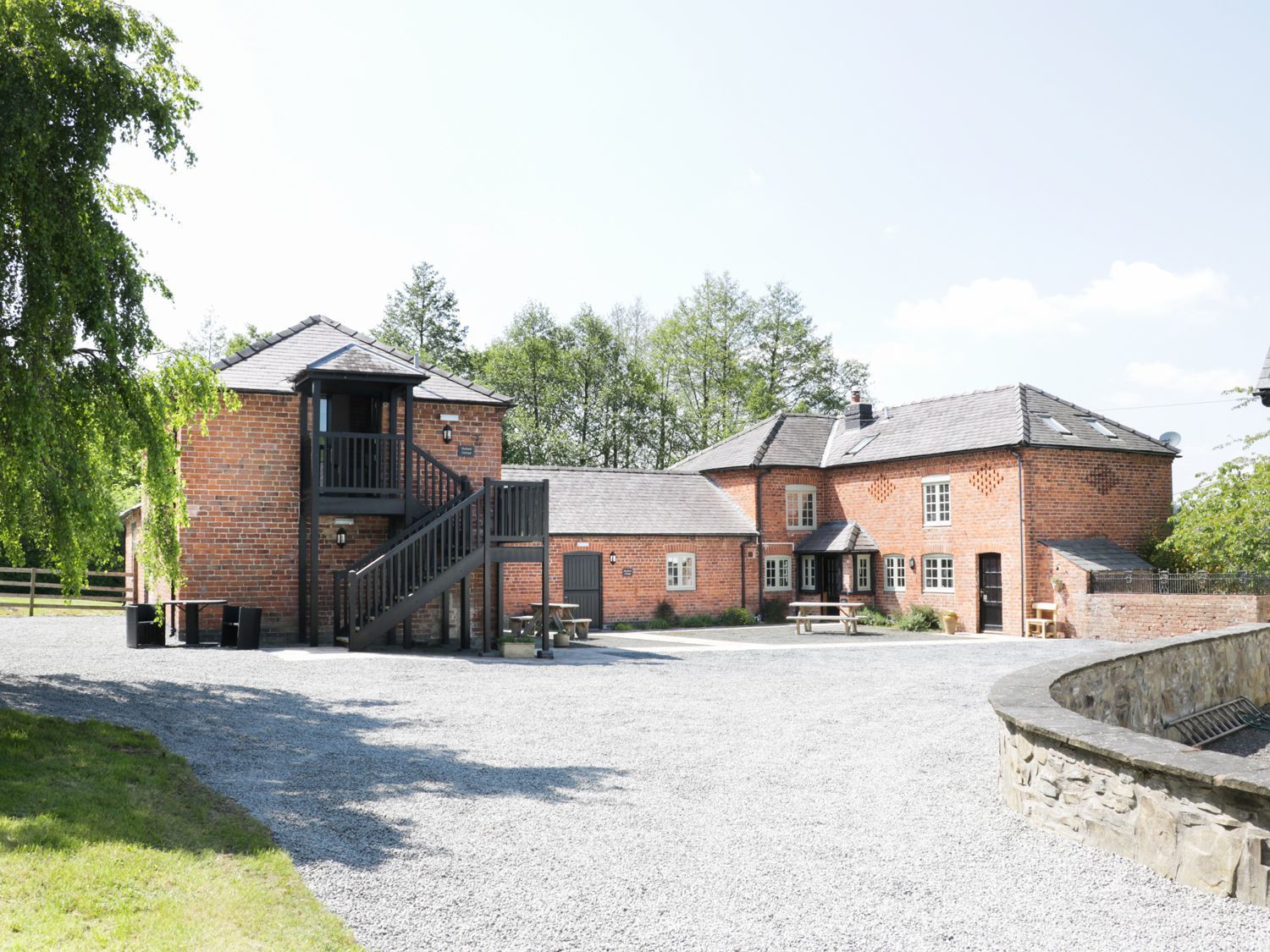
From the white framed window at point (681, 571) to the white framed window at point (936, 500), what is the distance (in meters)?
6.15

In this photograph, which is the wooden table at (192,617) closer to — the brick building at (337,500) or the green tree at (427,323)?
the brick building at (337,500)

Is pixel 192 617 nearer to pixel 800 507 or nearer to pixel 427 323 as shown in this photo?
pixel 800 507

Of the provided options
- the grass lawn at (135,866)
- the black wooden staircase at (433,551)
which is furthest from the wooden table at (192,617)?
the grass lawn at (135,866)

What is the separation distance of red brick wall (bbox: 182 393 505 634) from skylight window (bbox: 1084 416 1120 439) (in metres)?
17.7

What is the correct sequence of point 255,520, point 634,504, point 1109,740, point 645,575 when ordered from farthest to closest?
point 634,504 < point 645,575 < point 255,520 < point 1109,740

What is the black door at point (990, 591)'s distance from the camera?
24922 millimetres

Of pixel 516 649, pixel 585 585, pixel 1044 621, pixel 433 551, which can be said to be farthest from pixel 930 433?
pixel 433 551

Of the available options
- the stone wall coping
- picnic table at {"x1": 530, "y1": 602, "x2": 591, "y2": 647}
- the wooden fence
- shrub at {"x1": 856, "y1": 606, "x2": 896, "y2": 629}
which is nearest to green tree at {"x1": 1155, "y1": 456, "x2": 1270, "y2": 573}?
shrub at {"x1": 856, "y1": 606, "x2": 896, "y2": 629}

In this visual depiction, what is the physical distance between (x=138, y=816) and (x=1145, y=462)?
25463 mm

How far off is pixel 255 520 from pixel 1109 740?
50.8 feet

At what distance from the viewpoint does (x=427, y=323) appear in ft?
157

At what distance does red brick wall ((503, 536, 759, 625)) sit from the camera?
2570cm

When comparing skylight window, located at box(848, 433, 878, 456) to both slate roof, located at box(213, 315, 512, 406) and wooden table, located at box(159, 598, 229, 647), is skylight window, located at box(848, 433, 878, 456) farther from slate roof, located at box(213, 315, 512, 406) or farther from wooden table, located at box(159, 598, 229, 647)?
wooden table, located at box(159, 598, 229, 647)

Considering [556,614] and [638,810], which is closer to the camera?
[638,810]
